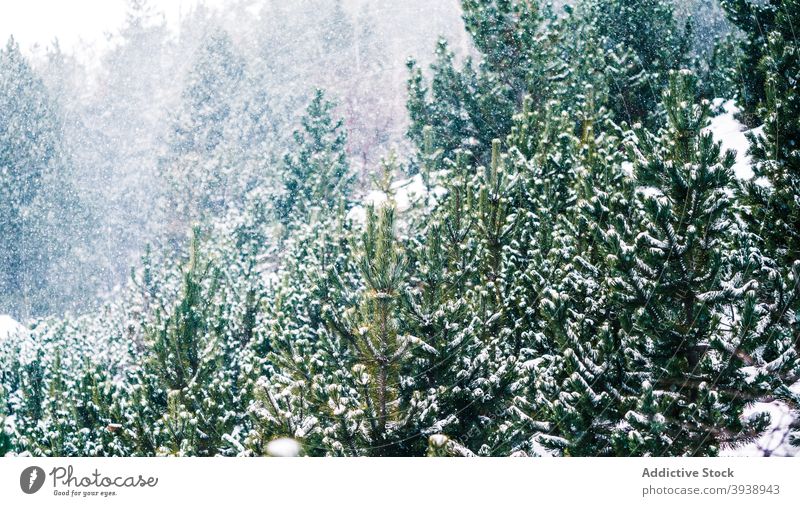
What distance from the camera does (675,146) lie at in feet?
15.0

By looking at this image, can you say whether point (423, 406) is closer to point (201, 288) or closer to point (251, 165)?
point (201, 288)

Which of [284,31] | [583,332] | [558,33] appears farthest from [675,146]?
[284,31]

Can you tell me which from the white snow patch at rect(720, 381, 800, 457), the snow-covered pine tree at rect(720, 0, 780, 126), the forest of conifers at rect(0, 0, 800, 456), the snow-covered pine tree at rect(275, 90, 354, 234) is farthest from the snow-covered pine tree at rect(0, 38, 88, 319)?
the white snow patch at rect(720, 381, 800, 457)

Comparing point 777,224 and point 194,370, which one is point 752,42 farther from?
point 194,370

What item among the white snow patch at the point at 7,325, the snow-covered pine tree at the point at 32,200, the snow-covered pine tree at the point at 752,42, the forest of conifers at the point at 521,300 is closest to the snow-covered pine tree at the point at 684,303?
the forest of conifers at the point at 521,300

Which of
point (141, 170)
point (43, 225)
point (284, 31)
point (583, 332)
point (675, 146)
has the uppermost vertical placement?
point (284, 31)

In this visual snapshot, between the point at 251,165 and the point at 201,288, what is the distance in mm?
15922
